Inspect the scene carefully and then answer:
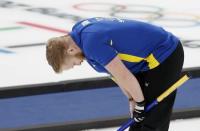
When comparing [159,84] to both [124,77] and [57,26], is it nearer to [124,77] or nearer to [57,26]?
[124,77]

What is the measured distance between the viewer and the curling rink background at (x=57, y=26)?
5.21 metres

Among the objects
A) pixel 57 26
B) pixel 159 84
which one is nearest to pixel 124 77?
pixel 159 84

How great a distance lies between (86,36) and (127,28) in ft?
0.70

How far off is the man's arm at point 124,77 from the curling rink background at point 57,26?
1.23m

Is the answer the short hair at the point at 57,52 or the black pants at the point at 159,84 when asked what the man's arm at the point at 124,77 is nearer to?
the black pants at the point at 159,84

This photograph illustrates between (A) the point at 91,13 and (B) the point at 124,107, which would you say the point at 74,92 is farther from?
(A) the point at 91,13

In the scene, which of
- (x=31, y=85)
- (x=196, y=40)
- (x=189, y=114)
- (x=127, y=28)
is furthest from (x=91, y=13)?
(x=127, y=28)

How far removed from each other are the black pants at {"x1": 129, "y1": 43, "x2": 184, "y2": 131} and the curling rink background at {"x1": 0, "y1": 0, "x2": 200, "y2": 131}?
1.04m

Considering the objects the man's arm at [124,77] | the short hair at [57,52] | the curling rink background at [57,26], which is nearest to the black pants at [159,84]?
the man's arm at [124,77]

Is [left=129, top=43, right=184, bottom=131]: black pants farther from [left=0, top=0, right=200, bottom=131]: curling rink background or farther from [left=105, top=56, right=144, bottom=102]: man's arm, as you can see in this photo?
[left=0, top=0, right=200, bottom=131]: curling rink background

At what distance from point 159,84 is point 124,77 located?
0.28m

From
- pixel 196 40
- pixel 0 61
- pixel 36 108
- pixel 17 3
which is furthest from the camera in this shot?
pixel 17 3

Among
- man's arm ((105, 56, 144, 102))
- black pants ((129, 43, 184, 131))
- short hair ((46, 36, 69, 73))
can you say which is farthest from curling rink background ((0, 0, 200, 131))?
short hair ((46, 36, 69, 73))

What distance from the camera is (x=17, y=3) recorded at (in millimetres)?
8781
